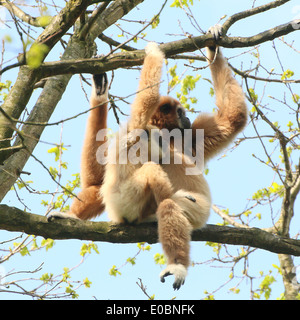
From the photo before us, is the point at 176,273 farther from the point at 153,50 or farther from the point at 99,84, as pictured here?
the point at 99,84

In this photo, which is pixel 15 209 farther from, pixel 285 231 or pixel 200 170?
pixel 285 231

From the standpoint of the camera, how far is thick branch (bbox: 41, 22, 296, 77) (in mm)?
5379

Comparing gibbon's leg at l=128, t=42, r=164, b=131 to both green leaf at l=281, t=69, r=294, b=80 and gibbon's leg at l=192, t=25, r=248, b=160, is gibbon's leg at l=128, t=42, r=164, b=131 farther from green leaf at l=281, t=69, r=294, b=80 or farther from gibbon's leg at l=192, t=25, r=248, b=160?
green leaf at l=281, t=69, r=294, b=80

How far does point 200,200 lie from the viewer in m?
6.63

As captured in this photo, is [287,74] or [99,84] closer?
[99,84]

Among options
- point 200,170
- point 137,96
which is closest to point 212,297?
point 200,170

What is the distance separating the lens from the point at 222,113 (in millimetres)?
7828

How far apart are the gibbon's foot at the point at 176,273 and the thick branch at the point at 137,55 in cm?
271

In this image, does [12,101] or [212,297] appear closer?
[12,101]

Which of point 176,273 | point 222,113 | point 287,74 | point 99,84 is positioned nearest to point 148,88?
point 99,84

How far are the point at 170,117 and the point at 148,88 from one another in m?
1.28

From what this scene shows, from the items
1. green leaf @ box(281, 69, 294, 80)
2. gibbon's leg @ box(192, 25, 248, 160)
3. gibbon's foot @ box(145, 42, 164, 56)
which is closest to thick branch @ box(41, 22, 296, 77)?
gibbon's foot @ box(145, 42, 164, 56)
